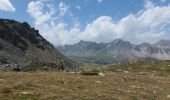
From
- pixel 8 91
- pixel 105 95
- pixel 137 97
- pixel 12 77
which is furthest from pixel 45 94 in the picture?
pixel 12 77

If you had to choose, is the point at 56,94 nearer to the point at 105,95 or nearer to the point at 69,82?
the point at 105,95

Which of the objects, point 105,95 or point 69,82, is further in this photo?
point 69,82

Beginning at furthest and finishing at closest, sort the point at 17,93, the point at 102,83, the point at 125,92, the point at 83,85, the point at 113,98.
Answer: the point at 102,83
the point at 83,85
the point at 125,92
the point at 113,98
the point at 17,93

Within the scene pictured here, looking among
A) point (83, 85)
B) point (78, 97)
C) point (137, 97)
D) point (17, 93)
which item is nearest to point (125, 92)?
point (137, 97)

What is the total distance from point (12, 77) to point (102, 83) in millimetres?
9402

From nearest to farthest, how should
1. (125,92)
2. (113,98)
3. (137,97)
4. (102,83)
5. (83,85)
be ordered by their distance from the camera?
1. (113,98)
2. (137,97)
3. (125,92)
4. (83,85)
5. (102,83)

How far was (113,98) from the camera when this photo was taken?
2838 centimetres

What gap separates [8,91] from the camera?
26.6 meters

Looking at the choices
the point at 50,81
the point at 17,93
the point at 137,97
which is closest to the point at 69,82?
the point at 50,81

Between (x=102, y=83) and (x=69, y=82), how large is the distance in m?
3.96

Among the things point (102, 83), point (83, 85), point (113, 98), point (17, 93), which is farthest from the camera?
point (102, 83)

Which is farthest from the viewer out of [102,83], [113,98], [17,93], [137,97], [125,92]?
[102,83]

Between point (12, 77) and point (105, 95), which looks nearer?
point (105, 95)

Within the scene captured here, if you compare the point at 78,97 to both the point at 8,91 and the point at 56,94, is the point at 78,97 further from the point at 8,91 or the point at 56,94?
the point at 8,91
